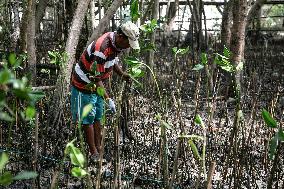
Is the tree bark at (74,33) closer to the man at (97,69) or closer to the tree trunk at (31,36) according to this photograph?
the tree trunk at (31,36)

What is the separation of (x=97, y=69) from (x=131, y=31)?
33 cm

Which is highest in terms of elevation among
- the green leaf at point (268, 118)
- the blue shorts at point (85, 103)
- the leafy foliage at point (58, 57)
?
the leafy foliage at point (58, 57)

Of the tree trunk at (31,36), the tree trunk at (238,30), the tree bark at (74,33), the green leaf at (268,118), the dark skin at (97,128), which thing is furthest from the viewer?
the tree trunk at (238,30)

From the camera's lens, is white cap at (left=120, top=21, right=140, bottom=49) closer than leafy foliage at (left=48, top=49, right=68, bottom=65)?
Yes

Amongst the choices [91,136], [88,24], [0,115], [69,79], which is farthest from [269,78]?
Result: [0,115]

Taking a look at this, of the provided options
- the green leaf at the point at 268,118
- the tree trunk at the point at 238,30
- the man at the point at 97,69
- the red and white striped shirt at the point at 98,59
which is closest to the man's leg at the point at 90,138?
the man at the point at 97,69

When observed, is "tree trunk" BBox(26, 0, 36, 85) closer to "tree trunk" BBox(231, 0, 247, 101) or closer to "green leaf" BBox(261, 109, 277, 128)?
"tree trunk" BBox(231, 0, 247, 101)

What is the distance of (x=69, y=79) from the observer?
12.1 feet

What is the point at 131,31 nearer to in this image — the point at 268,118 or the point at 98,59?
the point at 98,59

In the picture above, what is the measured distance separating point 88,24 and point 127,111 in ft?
4.58

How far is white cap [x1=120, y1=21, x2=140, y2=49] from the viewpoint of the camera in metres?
2.72

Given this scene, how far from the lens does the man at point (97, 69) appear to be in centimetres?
279

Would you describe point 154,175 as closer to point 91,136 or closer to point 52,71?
point 91,136

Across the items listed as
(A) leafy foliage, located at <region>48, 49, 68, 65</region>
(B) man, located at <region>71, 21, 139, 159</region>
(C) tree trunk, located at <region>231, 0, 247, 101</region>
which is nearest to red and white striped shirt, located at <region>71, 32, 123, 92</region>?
(B) man, located at <region>71, 21, 139, 159</region>
